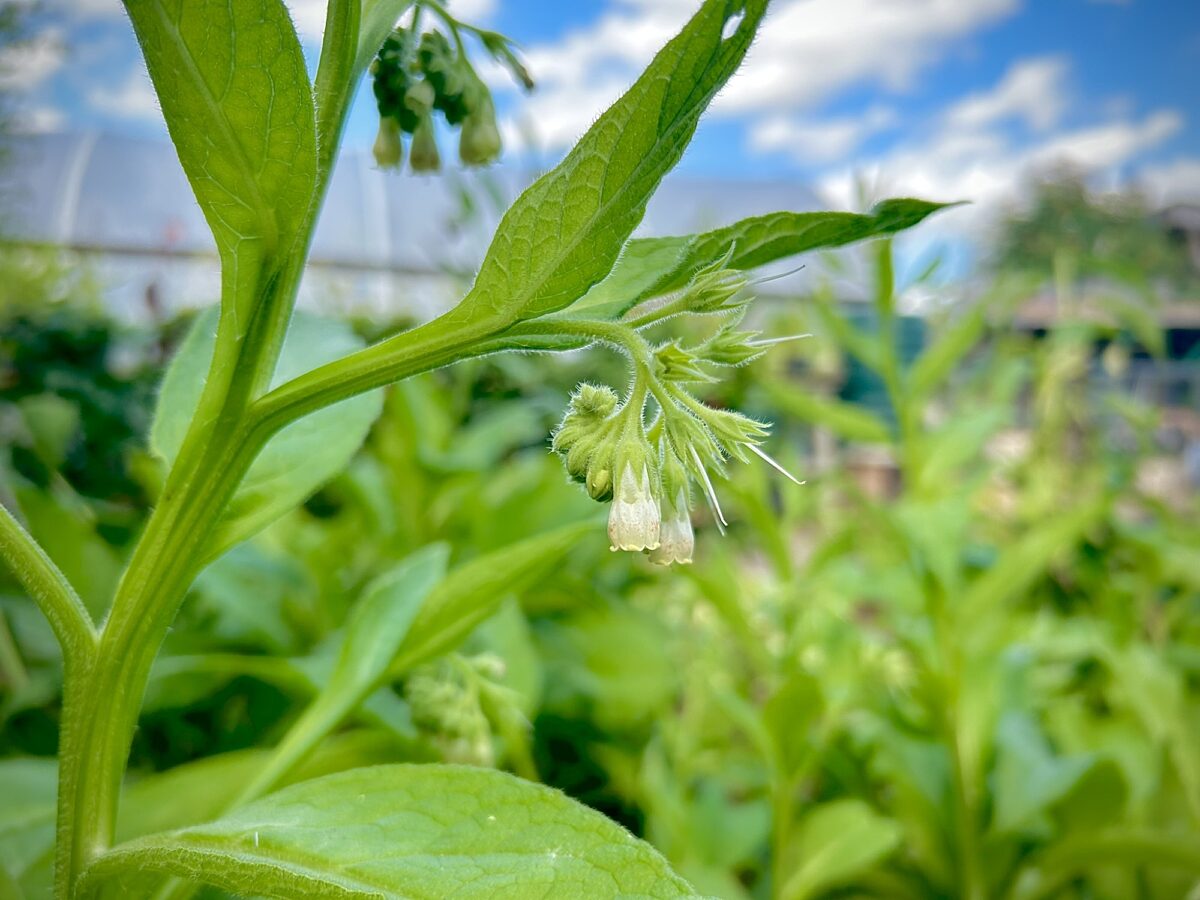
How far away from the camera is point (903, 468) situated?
1.29 meters

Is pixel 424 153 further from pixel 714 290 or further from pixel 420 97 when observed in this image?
pixel 714 290

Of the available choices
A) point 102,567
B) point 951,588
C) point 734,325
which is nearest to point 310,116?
point 734,325

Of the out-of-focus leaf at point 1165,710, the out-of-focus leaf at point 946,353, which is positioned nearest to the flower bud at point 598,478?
the out-of-focus leaf at point 946,353

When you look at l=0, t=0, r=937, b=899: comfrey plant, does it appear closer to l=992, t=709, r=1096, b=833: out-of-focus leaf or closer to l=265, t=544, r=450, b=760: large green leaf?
l=265, t=544, r=450, b=760: large green leaf

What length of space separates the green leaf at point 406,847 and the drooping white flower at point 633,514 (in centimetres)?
15

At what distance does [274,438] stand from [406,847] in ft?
0.91

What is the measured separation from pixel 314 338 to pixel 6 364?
4.30 ft

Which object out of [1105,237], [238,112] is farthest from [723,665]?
[1105,237]

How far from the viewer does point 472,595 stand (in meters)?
0.57

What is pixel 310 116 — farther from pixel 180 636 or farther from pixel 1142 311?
pixel 1142 311

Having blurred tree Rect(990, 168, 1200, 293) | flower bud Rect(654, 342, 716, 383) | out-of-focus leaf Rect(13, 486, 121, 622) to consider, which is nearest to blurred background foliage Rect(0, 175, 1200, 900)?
out-of-focus leaf Rect(13, 486, 121, 622)

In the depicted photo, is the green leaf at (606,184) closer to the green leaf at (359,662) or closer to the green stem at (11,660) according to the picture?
the green leaf at (359,662)

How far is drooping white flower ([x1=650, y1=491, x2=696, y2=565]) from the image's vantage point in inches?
20.8

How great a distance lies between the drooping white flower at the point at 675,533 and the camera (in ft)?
1.74
